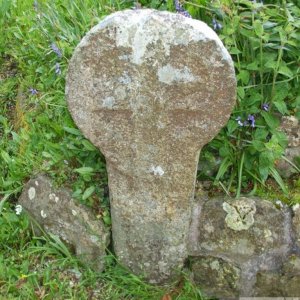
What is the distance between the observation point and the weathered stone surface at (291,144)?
2.87 metres

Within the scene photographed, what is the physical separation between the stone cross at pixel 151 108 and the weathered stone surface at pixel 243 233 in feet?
0.40

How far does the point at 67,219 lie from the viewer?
9.80ft

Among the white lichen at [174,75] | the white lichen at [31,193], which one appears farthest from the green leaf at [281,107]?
the white lichen at [31,193]

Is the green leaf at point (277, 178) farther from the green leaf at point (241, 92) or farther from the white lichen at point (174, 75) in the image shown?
the white lichen at point (174, 75)

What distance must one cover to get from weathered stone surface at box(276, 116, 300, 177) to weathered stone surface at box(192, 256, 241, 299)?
24.2 inches

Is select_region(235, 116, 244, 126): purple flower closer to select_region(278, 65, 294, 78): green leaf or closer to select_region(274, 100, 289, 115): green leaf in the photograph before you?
select_region(274, 100, 289, 115): green leaf

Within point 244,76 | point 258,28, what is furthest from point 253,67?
point 258,28

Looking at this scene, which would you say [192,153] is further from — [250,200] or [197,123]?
[250,200]

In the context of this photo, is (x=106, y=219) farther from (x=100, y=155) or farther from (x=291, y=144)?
(x=291, y=144)

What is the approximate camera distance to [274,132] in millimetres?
2770

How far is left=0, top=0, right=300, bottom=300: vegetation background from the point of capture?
274 centimetres

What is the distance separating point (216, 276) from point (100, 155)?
947mm

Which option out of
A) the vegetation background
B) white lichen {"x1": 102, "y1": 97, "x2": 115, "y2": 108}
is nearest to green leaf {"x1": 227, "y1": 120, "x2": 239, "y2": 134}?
the vegetation background

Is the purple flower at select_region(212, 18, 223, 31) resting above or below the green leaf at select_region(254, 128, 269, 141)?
above
